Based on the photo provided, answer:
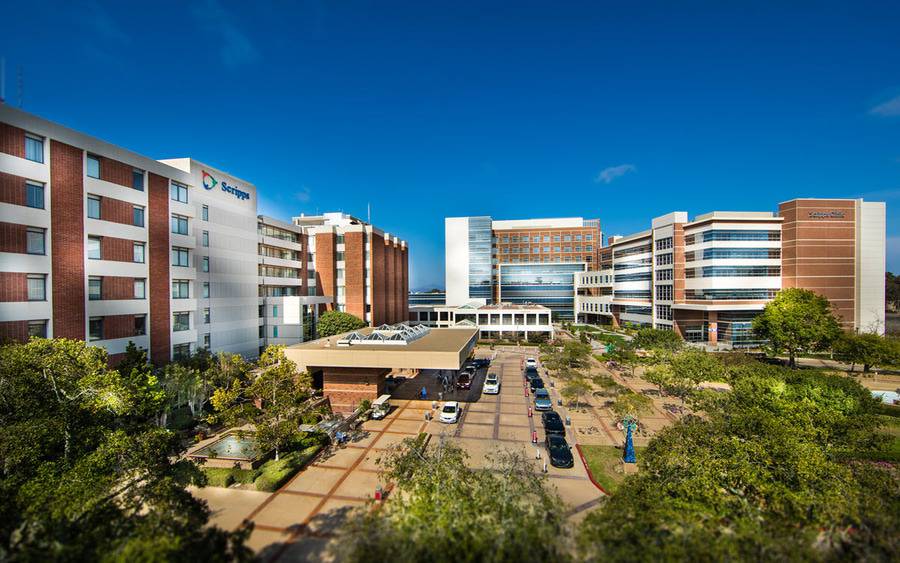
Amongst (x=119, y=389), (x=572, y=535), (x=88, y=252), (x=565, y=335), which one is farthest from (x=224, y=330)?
(x=565, y=335)

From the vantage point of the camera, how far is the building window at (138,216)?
1300 inches

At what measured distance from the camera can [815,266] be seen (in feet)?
198

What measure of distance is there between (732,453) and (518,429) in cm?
1629

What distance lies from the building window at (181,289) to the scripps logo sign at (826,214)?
8554 centimetres

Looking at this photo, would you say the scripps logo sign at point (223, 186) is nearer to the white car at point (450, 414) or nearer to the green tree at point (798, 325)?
the white car at point (450, 414)

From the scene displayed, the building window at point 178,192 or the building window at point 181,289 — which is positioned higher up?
the building window at point 178,192

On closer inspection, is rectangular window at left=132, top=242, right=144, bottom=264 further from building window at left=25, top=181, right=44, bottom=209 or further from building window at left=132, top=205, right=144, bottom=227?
building window at left=25, top=181, right=44, bottom=209

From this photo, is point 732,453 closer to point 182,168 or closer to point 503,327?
point 182,168

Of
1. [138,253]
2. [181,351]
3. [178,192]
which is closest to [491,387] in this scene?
[181,351]

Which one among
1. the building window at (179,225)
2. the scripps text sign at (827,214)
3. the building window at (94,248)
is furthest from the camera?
the scripps text sign at (827,214)

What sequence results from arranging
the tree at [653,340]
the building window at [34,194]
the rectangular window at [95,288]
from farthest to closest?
the tree at [653,340], the rectangular window at [95,288], the building window at [34,194]

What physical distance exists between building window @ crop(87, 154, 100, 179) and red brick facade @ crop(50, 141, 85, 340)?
632 millimetres

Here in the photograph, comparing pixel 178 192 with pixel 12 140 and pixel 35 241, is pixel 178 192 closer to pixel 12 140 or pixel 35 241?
A: pixel 12 140

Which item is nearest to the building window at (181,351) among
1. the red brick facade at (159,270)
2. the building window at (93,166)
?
the red brick facade at (159,270)
